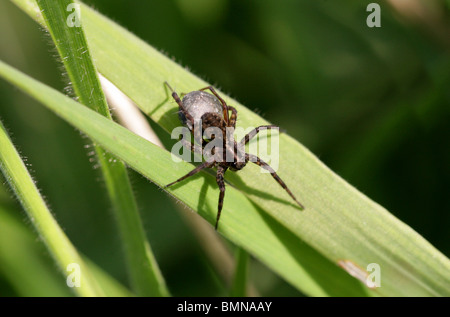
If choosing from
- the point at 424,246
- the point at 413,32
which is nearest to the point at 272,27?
the point at 413,32

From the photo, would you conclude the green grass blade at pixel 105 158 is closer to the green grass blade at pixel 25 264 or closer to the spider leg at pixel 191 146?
the spider leg at pixel 191 146

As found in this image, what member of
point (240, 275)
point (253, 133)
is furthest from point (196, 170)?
point (240, 275)

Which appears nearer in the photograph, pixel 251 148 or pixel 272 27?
pixel 251 148

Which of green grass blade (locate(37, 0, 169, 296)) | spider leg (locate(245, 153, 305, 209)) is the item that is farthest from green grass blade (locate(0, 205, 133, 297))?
spider leg (locate(245, 153, 305, 209))

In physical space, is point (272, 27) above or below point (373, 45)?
above

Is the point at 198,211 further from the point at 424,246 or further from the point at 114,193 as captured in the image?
the point at 424,246

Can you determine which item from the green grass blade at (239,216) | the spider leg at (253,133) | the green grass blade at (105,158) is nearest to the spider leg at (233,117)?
the spider leg at (253,133)

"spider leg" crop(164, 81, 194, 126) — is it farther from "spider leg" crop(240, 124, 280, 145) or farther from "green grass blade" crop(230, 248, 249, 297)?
"green grass blade" crop(230, 248, 249, 297)
